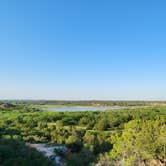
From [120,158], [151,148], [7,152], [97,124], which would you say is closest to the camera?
[7,152]

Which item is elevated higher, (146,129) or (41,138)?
(146,129)

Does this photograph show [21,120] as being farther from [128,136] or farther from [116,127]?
[128,136]

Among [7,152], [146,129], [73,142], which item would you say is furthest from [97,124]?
[7,152]

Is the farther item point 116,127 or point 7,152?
point 116,127

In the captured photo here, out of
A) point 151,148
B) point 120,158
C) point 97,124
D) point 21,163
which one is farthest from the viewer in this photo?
point 97,124

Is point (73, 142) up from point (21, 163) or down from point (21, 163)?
down

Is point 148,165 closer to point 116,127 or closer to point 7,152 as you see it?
point 7,152

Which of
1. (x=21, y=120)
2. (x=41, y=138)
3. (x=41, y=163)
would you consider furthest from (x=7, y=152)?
(x=21, y=120)

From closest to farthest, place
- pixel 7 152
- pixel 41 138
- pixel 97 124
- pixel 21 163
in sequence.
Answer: pixel 21 163 → pixel 7 152 → pixel 41 138 → pixel 97 124

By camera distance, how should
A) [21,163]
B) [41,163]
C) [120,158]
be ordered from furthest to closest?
[120,158], [41,163], [21,163]

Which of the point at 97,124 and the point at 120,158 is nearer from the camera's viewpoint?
the point at 120,158
